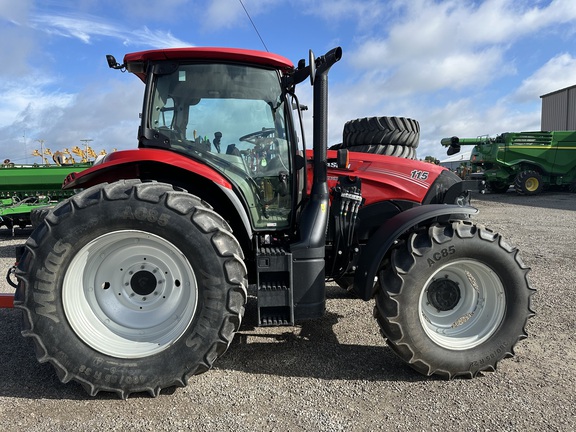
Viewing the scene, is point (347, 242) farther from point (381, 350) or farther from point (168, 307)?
point (168, 307)

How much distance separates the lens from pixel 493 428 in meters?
2.36

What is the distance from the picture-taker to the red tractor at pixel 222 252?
266cm

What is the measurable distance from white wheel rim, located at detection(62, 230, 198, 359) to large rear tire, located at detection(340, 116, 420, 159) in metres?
2.25

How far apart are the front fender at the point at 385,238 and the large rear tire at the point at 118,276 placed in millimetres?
875

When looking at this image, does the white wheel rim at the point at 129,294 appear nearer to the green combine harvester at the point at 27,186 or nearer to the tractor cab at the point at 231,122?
the tractor cab at the point at 231,122

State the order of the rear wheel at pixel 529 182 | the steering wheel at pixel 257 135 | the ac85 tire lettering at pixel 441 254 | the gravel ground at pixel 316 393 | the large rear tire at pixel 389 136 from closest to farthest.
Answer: the gravel ground at pixel 316 393
the ac85 tire lettering at pixel 441 254
the steering wheel at pixel 257 135
the large rear tire at pixel 389 136
the rear wheel at pixel 529 182

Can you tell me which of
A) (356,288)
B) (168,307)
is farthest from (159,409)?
(356,288)

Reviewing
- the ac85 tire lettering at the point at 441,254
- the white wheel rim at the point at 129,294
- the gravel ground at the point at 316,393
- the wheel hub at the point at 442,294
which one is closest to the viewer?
the gravel ground at the point at 316,393

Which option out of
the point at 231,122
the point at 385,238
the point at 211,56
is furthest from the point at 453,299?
the point at 211,56

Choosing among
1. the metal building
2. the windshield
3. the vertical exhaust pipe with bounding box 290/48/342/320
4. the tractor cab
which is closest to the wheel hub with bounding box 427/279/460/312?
the vertical exhaust pipe with bounding box 290/48/342/320

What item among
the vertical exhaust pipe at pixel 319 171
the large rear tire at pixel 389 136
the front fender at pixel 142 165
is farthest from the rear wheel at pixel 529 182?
the front fender at pixel 142 165

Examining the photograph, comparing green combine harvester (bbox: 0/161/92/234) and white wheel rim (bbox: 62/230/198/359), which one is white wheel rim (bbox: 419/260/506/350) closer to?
white wheel rim (bbox: 62/230/198/359)

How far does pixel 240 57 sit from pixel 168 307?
6.21 ft

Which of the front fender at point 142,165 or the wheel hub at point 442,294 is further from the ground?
the front fender at point 142,165
